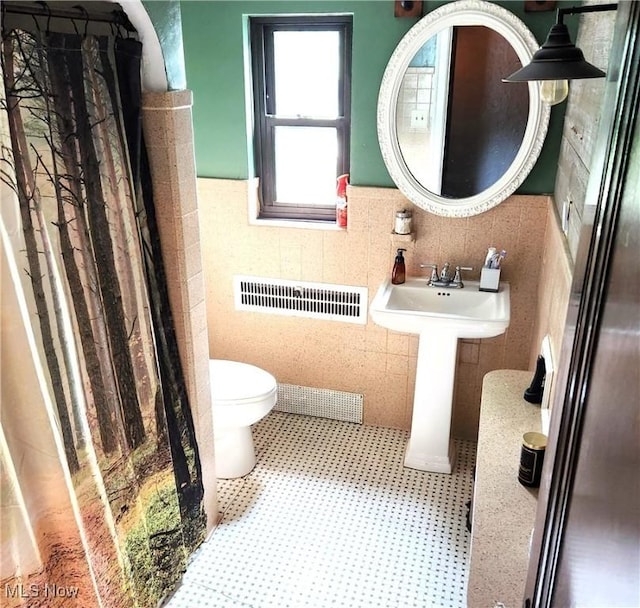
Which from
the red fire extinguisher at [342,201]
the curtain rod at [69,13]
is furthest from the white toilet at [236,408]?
the curtain rod at [69,13]

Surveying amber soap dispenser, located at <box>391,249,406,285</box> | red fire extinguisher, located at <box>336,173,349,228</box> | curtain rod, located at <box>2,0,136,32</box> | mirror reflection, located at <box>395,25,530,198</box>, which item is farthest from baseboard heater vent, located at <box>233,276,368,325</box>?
curtain rod, located at <box>2,0,136,32</box>

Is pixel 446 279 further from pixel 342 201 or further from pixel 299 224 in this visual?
pixel 299 224

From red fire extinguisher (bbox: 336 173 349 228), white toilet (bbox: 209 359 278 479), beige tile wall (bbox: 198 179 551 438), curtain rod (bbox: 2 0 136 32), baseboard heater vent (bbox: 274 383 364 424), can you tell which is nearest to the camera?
curtain rod (bbox: 2 0 136 32)

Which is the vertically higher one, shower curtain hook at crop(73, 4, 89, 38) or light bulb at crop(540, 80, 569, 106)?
shower curtain hook at crop(73, 4, 89, 38)

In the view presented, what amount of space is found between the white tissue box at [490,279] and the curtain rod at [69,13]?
Result: 1692 mm

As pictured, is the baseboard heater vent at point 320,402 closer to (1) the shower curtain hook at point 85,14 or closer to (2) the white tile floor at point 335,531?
(2) the white tile floor at point 335,531

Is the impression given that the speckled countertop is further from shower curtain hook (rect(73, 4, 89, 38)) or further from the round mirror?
shower curtain hook (rect(73, 4, 89, 38))

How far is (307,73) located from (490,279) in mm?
1292

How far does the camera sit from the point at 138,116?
5.74ft

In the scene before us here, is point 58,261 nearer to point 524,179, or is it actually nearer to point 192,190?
point 192,190

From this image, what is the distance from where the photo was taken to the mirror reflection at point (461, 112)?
245cm

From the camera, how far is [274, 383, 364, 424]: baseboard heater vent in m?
3.13

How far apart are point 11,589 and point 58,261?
2.69 feet

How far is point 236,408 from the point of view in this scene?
99.8 inches
